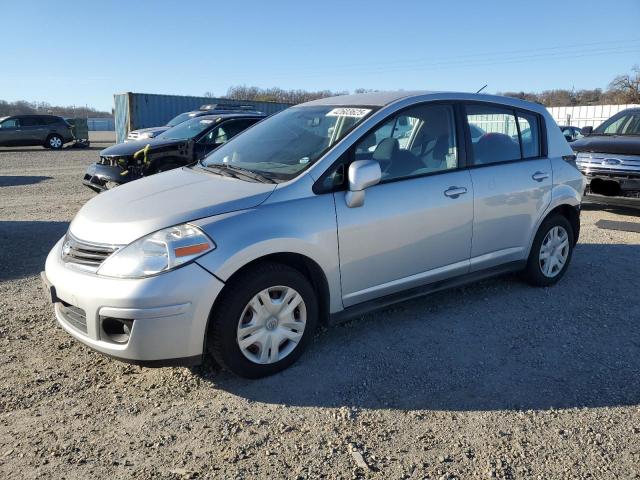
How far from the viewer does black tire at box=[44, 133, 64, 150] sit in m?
25.1

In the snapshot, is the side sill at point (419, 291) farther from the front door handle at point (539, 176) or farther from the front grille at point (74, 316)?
the front grille at point (74, 316)

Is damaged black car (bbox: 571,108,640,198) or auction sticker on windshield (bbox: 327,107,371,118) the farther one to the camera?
damaged black car (bbox: 571,108,640,198)

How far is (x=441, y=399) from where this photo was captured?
3.18 m

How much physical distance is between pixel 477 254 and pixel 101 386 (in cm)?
292

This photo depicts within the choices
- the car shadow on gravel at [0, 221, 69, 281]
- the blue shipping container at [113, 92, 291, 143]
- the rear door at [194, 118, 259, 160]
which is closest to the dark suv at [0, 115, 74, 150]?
the blue shipping container at [113, 92, 291, 143]

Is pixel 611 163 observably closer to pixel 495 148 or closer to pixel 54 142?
pixel 495 148

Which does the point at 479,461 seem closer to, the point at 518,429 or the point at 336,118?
→ the point at 518,429

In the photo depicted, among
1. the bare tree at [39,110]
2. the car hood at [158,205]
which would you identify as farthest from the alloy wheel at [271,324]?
the bare tree at [39,110]

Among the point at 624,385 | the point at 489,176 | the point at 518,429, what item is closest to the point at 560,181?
the point at 489,176

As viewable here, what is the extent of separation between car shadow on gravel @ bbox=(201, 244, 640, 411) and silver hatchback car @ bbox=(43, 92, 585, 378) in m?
0.27

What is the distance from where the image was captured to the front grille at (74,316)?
123 inches

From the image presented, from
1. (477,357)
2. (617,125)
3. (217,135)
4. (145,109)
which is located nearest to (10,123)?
(145,109)

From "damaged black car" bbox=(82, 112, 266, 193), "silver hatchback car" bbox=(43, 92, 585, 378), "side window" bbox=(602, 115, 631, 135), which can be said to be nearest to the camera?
"silver hatchback car" bbox=(43, 92, 585, 378)

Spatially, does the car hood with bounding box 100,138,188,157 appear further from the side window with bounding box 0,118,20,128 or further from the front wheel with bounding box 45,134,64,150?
the front wheel with bounding box 45,134,64,150
